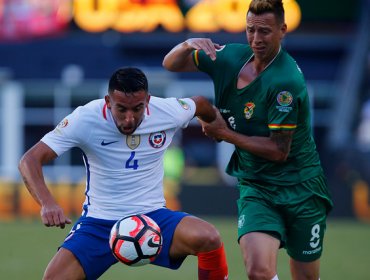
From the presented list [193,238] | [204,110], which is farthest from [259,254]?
[204,110]

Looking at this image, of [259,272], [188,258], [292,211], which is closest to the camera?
[259,272]

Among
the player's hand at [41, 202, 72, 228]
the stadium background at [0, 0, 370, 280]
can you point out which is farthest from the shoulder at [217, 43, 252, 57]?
the stadium background at [0, 0, 370, 280]

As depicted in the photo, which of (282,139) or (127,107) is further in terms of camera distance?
(282,139)

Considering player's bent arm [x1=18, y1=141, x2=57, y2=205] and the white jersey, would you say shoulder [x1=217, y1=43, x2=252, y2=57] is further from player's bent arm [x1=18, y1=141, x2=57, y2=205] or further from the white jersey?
player's bent arm [x1=18, y1=141, x2=57, y2=205]

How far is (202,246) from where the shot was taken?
693 centimetres

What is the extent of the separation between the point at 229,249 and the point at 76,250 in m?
7.12

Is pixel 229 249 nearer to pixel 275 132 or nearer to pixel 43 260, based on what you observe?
pixel 43 260

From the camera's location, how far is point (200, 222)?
7.02 m

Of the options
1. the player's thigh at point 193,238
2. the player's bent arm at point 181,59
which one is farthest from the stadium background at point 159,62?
the player's thigh at point 193,238

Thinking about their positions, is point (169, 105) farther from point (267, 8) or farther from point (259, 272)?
point (259, 272)

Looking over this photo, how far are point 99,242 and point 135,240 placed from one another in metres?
0.42

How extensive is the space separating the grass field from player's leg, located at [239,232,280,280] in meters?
3.80

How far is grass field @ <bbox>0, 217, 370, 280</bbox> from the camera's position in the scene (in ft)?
36.6

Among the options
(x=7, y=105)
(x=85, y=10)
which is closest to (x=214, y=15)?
(x=85, y=10)
